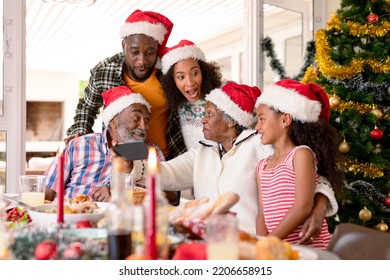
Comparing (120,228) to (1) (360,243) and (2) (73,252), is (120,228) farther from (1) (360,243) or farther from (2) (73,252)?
(1) (360,243)

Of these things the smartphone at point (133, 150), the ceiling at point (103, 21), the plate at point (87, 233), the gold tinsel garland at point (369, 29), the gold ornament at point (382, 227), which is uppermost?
the ceiling at point (103, 21)

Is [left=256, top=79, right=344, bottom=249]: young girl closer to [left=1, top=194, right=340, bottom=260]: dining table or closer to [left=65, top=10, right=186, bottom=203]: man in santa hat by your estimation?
[left=65, top=10, right=186, bottom=203]: man in santa hat

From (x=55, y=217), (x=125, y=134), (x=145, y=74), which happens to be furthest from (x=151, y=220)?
(x=145, y=74)

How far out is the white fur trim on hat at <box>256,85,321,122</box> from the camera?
7.56 feet

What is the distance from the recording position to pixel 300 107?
7.55 feet

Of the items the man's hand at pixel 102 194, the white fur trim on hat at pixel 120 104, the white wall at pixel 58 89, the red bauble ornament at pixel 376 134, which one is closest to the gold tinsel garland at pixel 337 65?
the red bauble ornament at pixel 376 134

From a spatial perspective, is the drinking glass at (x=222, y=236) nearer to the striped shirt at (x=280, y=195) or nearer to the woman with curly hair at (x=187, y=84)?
the striped shirt at (x=280, y=195)

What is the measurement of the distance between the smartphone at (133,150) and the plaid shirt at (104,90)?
2.55 feet

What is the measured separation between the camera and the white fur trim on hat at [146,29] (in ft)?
10.1
